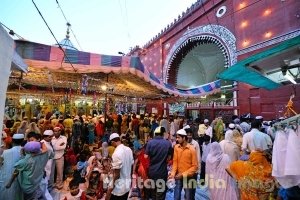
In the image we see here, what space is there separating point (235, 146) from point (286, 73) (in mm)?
1730

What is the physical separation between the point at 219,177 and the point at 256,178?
1.07 metres

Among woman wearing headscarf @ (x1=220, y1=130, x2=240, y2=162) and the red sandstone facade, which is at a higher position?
the red sandstone facade

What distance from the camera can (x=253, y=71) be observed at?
11.8ft

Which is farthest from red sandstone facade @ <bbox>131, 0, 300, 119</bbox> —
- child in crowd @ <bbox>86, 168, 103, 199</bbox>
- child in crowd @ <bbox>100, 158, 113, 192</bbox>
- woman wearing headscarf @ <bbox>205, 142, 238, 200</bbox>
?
child in crowd @ <bbox>86, 168, 103, 199</bbox>

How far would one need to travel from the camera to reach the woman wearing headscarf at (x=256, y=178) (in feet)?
8.30

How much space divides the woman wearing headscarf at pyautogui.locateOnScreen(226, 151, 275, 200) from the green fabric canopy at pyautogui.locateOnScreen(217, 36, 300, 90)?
1.24 m

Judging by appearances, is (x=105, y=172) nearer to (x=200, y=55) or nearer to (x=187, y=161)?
(x=187, y=161)

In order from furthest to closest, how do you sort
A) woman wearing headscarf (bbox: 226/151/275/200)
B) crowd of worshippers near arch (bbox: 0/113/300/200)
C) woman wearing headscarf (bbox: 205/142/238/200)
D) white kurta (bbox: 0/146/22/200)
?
woman wearing headscarf (bbox: 205/142/238/200) < white kurta (bbox: 0/146/22/200) < woman wearing headscarf (bbox: 226/151/275/200) < crowd of worshippers near arch (bbox: 0/113/300/200)

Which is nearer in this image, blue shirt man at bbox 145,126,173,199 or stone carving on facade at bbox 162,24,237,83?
blue shirt man at bbox 145,126,173,199

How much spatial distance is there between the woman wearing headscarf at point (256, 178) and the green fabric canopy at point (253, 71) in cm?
124

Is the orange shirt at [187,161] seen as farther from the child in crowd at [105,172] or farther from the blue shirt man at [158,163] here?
the child in crowd at [105,172]

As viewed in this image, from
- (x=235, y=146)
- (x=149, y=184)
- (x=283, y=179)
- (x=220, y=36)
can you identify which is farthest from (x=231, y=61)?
(x=283, y=179)

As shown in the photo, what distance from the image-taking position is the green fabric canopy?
2.58m

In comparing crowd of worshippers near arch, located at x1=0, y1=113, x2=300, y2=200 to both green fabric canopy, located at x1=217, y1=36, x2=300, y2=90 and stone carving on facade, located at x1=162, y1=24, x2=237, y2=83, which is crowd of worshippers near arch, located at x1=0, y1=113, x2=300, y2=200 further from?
stone carving on facade, located at x1=162, y1=24, x2=237, y2=83
